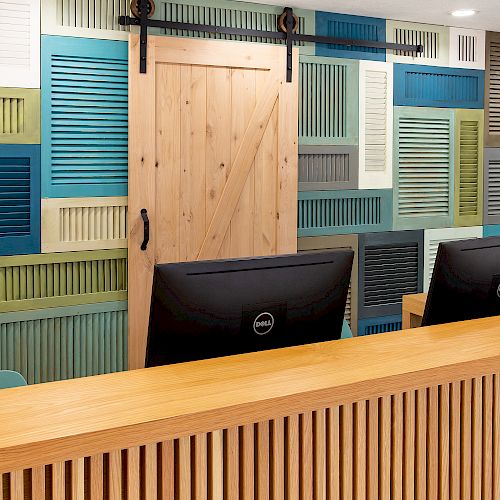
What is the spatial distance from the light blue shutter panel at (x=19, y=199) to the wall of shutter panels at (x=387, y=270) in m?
2.15

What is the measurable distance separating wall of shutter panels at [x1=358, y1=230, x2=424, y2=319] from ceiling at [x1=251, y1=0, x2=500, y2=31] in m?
1.44

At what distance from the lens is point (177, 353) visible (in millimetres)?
1645

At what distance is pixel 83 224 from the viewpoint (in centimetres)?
392

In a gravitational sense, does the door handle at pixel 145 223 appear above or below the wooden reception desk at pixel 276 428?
above

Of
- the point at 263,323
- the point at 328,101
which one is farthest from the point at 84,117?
the point at 263,323

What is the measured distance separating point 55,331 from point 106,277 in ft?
1.33

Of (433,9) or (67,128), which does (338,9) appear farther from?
(67,128)

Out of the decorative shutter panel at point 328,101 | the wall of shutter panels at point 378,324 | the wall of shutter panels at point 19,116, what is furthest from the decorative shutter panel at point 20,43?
the wall of shutter panels at point 378,324

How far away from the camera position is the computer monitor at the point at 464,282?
2.03 m

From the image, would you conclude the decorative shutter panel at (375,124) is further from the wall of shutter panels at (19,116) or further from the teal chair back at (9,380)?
the teal chair back at (9,380)

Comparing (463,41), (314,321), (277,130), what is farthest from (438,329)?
(463,41)

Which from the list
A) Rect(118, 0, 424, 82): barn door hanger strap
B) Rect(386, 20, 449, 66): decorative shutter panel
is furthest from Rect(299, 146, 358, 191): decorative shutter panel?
Rect(386, 20, 449, 66): decorative shutter panel

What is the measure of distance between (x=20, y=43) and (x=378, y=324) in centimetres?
288

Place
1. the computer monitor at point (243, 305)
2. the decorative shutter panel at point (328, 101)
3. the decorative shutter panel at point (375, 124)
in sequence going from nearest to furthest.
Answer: the computer monitor at point (243, 305) < the decorative shutter panel at point (328, 101) < the decorative shutter panel at point (375, 124)
